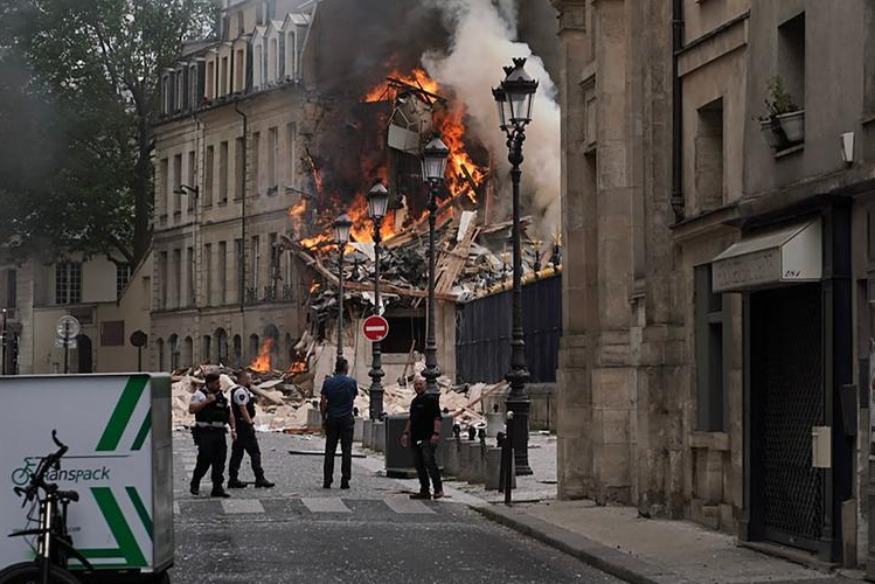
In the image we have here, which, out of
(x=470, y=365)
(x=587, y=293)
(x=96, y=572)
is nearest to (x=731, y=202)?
(x=587, y=293)

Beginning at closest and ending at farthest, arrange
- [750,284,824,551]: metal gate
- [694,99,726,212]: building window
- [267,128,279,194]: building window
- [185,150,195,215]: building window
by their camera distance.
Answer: [750,284,824,551]: metal gate
[694,99,726,212]: building window
[267,128,279,194]: building window
[185,150,195,215]: building window

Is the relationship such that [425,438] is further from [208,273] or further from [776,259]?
[208,273]

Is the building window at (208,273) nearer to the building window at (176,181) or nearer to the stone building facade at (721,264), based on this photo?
the building window at (176,181)

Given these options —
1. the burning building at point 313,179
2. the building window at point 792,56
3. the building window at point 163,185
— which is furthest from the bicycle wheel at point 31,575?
the building window at point 163,185

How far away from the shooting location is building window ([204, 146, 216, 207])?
8775 centimetres

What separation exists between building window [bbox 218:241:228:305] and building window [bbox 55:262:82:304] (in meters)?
→ 18.4

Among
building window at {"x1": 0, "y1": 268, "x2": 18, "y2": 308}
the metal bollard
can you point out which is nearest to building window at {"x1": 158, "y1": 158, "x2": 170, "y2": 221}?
building window at {"x1": 0, "y1": 268, "x2": 18, "y2": 308}

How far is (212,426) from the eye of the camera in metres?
27.8

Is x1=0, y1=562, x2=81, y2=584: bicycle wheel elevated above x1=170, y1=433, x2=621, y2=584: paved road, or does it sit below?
above

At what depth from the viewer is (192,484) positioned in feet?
93.4

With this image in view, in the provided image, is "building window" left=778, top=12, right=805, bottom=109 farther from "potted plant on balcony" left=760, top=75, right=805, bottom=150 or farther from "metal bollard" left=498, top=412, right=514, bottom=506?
"metal bollard" left=498, top=412, right=514, bottom=506

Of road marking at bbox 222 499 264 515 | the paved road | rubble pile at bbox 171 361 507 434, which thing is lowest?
the paved road

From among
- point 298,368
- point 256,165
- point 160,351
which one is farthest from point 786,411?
point 160,351

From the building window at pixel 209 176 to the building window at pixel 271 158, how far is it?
6591 millimetres
